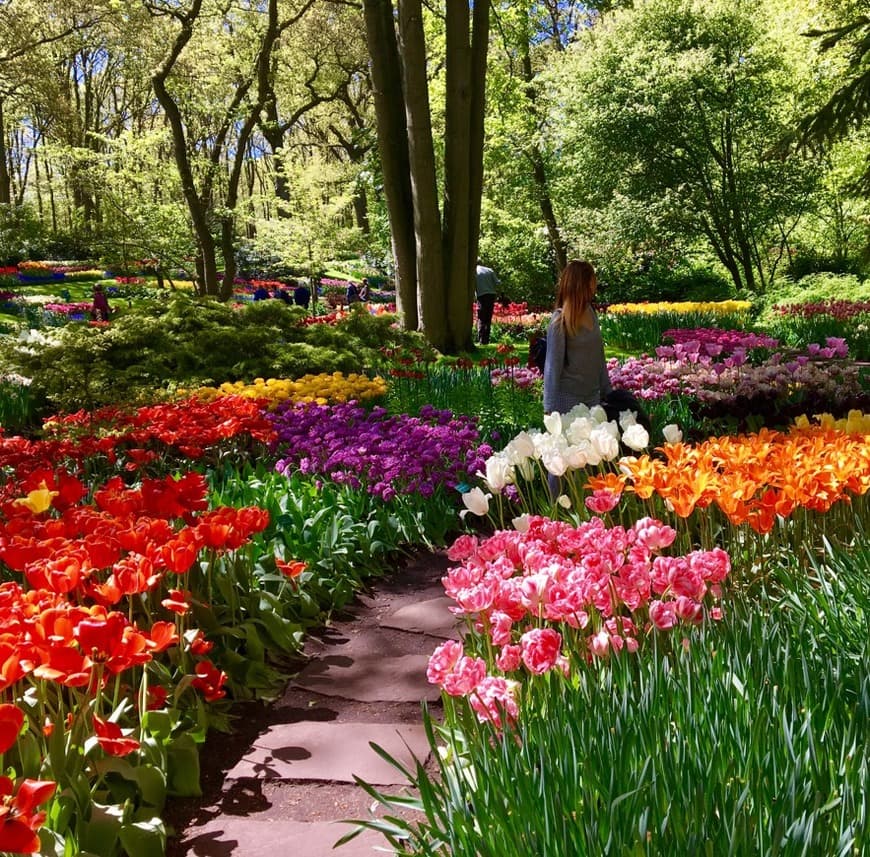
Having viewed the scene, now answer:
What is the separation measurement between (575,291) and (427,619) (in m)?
1.94

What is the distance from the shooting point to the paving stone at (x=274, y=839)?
2158mm

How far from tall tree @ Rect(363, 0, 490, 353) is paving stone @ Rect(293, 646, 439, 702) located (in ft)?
24.3

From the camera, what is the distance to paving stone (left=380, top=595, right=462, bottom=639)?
3.71m

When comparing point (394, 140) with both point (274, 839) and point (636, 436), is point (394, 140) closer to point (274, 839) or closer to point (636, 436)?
point (636, 436)

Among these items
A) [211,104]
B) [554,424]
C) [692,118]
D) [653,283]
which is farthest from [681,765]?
[653,283]

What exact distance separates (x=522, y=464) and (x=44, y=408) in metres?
6.48

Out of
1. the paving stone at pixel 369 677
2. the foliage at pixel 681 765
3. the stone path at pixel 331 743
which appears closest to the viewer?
the foliage at pixel 681 765

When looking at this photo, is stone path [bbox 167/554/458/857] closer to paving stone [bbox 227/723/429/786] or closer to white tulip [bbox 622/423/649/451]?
paving stone [bbox 227/723/429/786]

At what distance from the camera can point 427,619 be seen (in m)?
3.83

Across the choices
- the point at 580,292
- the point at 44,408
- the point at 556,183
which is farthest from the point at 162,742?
the point at 556,183

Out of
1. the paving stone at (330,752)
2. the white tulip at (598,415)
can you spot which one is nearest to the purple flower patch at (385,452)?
the white tulip at (598,415)

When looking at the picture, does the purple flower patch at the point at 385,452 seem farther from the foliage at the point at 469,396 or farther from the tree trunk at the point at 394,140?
the tree trunk at the point at 394,140

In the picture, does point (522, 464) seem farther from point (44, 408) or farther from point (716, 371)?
point (44, 408)

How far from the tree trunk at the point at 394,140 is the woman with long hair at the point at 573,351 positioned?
6.20 m
